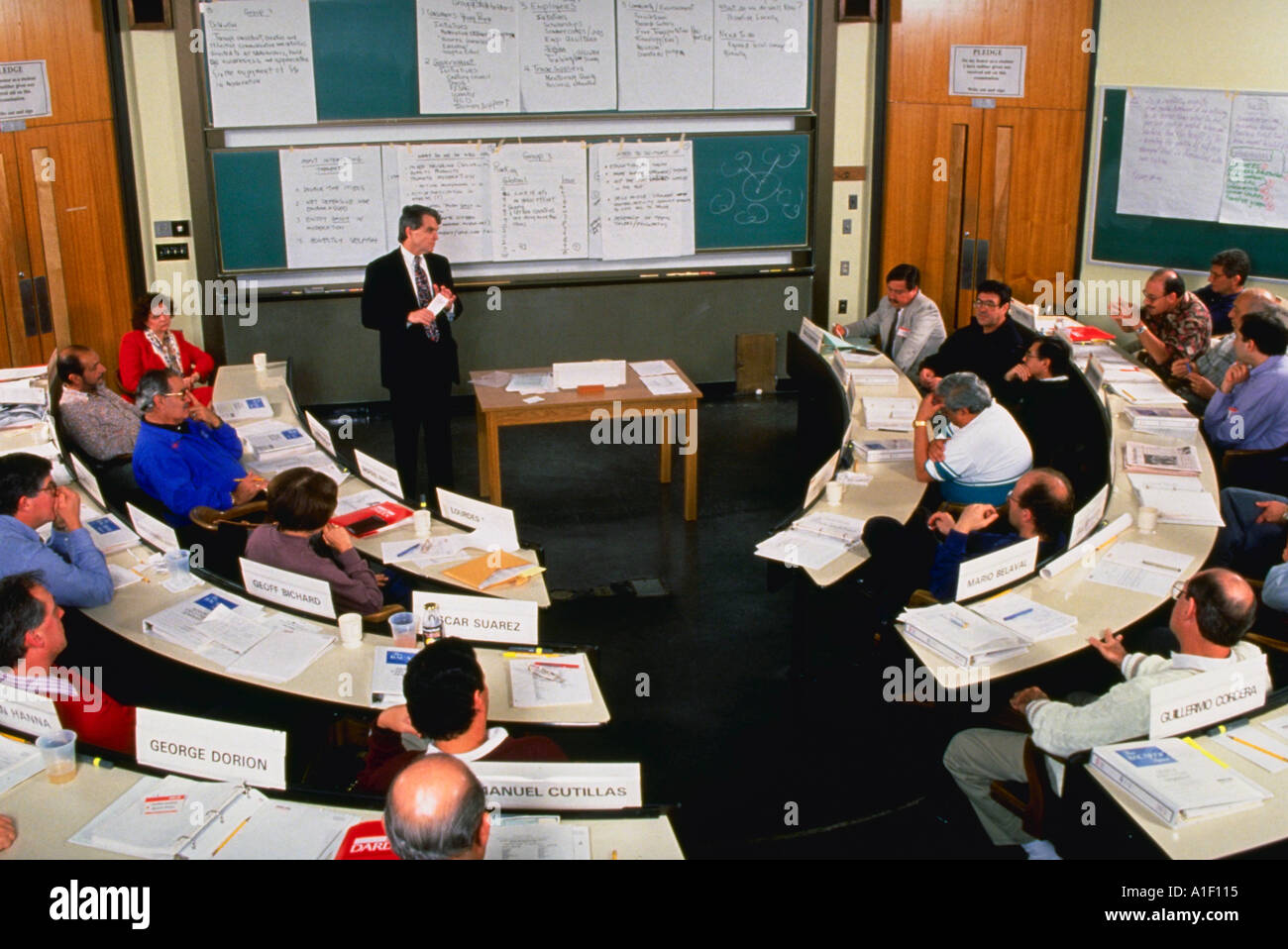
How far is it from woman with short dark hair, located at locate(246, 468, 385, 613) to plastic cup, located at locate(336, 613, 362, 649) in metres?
0.39

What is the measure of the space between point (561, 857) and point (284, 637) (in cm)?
147

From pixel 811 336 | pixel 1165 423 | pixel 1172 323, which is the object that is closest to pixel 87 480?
pixel 811 336

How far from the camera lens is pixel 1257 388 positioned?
19.3ft

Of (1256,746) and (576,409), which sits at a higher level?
(576,409)

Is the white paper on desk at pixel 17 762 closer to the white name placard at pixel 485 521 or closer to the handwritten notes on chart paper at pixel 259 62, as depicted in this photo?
the white name placard at pixel 485 521

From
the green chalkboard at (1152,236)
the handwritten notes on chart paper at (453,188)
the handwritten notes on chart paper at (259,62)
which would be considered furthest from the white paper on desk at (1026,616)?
the handwritten notes on chart paper at (259,62)

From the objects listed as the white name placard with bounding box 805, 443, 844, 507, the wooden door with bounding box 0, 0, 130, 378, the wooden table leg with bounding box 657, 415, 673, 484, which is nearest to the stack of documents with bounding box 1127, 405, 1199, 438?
the white name placard with bounding box 805, 443, 844, 507

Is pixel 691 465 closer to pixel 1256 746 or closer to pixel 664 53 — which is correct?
pixel 664 53

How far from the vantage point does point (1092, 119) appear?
8758 millimetres

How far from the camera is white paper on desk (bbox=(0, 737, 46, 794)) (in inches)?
122

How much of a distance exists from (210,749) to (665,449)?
423cm

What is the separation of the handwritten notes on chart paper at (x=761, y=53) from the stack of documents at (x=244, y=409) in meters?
3.87

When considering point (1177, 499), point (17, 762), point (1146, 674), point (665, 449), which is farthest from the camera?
point (665, 449)
